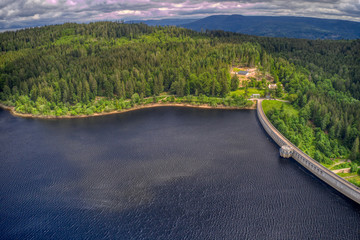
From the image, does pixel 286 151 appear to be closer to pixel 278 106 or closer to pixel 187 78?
pixel 278 106

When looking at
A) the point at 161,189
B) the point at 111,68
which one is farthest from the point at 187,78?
the point at 161,189

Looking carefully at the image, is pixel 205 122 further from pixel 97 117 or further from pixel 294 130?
pixel 97 117

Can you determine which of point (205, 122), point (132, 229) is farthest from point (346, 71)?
point (132, 229)

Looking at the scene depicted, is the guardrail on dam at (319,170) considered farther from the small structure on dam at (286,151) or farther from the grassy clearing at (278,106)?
the grassy clearing at (278,106)

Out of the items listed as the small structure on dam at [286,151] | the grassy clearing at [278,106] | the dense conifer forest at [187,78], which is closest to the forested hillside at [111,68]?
the dense conifer forest at [187,78]

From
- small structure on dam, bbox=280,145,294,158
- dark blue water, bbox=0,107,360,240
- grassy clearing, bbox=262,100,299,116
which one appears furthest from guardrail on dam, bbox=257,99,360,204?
grassy clearing, bbox=262,100,299,116

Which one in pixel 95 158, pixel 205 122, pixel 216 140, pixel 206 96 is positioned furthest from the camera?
pixel 206 96
